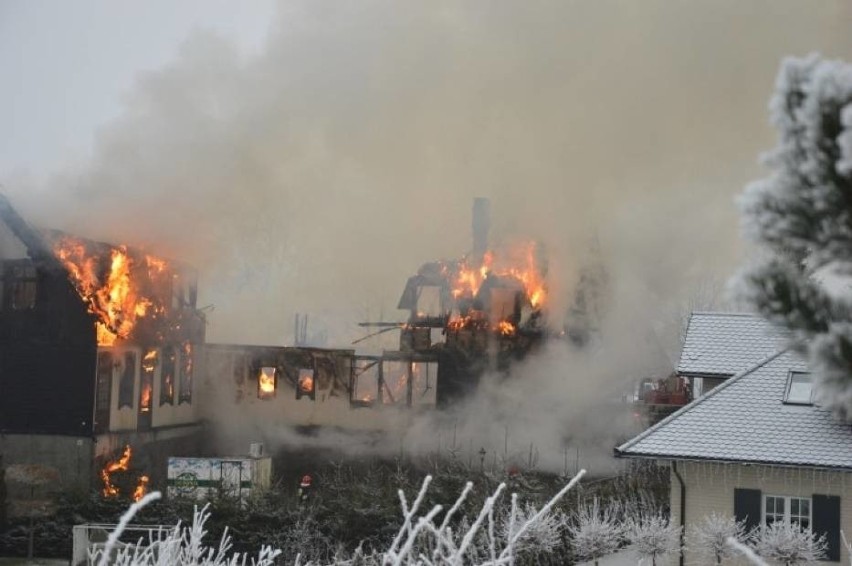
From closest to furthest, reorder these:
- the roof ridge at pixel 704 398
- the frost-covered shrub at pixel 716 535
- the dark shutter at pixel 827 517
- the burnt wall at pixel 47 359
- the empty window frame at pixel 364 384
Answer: the frost-covered shrub at pixel 716 535, the dark shutter at pixel 827 517, the roof ridge at pixel 704 398, the burnt wall at pixel 47 359, the empty window frame at pixel 364 384

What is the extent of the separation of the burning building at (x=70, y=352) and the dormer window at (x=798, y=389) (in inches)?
726

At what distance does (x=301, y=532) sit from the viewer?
22.3m

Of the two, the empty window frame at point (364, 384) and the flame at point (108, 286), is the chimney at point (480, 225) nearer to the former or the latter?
the empty window frame at point (364, 384)

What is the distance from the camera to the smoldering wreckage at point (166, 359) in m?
30.4

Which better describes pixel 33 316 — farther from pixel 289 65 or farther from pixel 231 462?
pixel 289 65

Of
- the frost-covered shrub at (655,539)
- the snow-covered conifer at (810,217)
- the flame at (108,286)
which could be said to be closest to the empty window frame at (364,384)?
the flame at (108,286)

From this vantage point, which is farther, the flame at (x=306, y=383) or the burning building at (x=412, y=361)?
the flame at (x=306, y=383)

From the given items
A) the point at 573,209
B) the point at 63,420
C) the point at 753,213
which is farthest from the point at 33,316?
the point at 753,213

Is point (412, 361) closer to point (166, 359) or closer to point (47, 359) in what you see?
point (166, 359)

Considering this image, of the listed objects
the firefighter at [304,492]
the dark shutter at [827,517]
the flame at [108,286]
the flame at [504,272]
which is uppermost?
the flame at [504,272]

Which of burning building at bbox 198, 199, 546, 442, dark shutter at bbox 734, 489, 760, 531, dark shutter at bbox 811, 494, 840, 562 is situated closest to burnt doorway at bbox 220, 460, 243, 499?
burning building at bbox 198, 199, 546, 442

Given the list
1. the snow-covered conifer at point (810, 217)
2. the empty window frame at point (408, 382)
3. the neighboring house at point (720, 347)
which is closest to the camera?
the snow-covered conifer at point (810, 217)

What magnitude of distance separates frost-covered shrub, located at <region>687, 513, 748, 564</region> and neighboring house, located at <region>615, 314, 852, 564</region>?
0.40 meters

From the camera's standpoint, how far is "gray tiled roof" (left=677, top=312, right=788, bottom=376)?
23078mm
